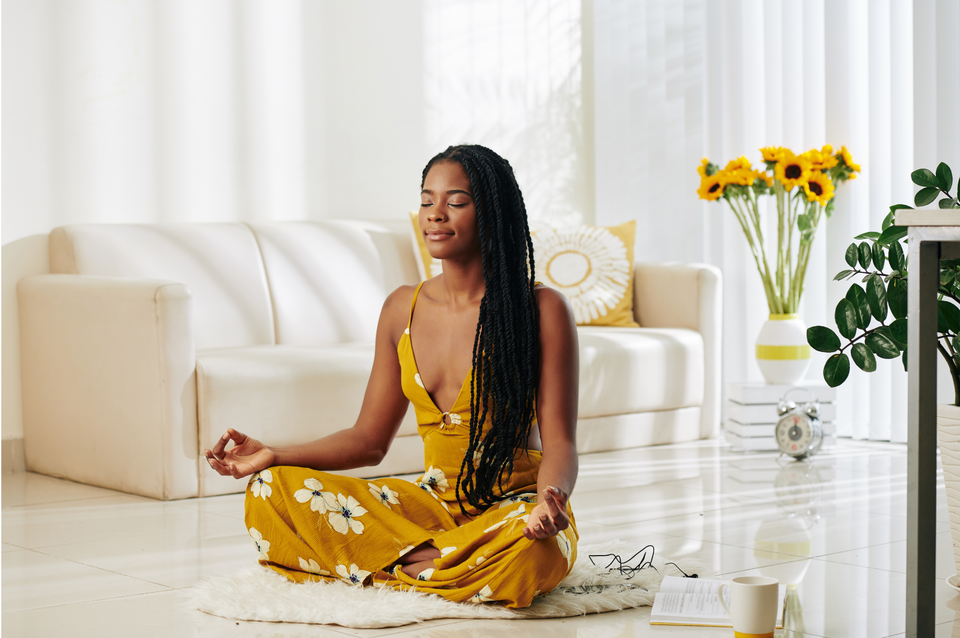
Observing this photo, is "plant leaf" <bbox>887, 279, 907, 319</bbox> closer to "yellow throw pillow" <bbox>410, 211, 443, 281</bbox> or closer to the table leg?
the table leg

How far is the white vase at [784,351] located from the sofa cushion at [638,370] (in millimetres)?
251

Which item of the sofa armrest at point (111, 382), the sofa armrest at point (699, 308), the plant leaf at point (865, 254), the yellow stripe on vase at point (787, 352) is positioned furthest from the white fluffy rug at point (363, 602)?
the sofa armrest at point (699, 308)

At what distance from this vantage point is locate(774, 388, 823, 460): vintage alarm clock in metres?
3.63

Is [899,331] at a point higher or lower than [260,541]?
higher

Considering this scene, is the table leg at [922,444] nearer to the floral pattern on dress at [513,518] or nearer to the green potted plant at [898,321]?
the green potted plant at [898,321]

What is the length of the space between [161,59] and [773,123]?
92.2 inches

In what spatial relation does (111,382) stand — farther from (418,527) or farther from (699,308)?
(699,308)

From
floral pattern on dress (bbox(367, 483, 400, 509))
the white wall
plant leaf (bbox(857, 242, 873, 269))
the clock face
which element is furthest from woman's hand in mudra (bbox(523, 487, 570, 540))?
the white wall

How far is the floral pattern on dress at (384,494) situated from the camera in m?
2.00

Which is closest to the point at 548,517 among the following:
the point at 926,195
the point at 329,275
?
the point at 926,195

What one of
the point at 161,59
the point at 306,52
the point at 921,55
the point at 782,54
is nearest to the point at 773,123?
the point at 782,54

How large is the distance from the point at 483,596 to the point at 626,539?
2.25ft

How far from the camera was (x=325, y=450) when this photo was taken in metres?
2.04

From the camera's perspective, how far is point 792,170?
4004mm
